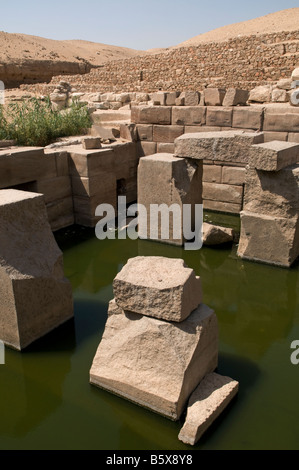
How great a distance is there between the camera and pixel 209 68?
15305mm

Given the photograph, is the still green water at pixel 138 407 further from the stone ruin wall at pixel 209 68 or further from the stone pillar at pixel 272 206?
→ the stone ruin wall at pixel 209 68

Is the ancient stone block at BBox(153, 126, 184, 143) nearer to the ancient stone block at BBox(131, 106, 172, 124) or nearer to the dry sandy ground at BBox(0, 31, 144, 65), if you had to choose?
the ancient stone block at BBox(131, 106, 172, 124)

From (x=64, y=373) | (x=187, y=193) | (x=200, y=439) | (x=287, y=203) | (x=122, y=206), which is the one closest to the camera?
(x=200, y=439)

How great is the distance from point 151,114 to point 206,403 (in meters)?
6.72

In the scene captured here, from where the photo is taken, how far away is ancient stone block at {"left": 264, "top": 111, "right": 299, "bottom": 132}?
7.36 m

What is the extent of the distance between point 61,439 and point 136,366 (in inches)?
30.0

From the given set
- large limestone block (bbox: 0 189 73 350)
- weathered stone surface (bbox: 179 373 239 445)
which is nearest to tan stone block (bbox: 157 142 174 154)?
large limestone block (bbox: 0 189 73 350)

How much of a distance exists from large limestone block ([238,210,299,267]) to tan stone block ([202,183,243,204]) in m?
2.38

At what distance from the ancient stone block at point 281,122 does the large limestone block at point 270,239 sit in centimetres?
245

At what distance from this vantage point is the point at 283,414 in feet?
10.7

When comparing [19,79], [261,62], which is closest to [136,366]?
[261,62]

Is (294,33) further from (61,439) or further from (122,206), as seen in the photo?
(61,439)

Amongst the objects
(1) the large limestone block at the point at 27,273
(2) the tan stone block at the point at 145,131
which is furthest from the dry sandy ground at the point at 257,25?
(1) the large limestone block at the point at 27,273
